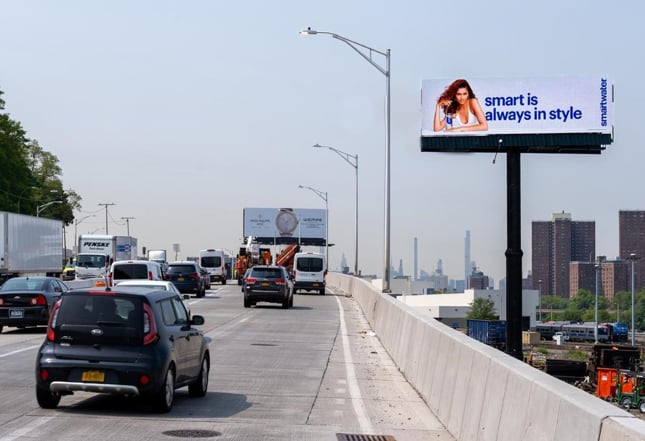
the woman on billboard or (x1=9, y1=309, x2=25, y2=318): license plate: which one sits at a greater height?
the woman on billboard

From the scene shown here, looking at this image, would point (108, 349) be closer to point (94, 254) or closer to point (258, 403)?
point (258, 403)

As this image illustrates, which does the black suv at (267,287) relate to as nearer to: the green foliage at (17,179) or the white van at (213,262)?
the white van at (213,262)

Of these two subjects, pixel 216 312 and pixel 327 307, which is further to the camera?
pixel 327 307

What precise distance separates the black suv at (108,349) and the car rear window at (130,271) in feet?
90.9

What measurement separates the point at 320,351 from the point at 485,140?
855 centimetres

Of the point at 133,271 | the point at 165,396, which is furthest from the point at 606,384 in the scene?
the point at 165,396

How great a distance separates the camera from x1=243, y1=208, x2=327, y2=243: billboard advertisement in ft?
355

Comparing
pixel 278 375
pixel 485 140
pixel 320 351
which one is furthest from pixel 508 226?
pixel 278 375

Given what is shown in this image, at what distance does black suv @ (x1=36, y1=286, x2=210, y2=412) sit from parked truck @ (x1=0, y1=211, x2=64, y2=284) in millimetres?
38217

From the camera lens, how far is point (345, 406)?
1466 cm

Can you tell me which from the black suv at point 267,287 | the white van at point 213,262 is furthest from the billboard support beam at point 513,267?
the white van at point 213,262

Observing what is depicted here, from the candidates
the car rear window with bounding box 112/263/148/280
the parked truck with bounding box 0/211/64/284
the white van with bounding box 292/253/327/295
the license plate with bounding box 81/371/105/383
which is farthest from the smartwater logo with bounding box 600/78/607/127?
the white van with bounding box 292/253/327/295

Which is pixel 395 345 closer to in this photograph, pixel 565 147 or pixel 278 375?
pixel 278 375

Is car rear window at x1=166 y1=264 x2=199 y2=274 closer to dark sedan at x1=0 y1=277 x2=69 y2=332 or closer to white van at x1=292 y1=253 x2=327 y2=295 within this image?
white van at x1=292 y1=253 x2=327 y2=295
